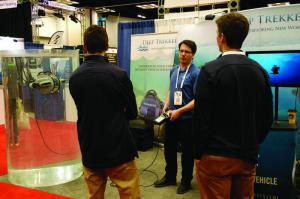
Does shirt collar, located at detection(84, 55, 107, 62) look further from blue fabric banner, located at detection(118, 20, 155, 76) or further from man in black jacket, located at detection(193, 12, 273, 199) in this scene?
blue fabric banner, located at detection(118, 20, 155, 76)

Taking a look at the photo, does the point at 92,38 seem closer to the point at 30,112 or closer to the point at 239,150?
the point at 239,150

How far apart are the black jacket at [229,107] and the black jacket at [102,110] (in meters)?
0.50

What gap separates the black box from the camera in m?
4.78

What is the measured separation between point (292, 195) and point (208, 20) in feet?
8.31

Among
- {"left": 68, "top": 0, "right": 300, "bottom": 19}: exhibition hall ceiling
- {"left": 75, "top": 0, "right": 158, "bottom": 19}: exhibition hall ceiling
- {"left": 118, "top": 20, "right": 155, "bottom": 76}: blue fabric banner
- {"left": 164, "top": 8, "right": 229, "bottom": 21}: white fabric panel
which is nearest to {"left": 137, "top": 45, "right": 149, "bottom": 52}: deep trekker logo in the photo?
{"left": 118, "top": 20, "right": 155, "bottom": 76}: blue fabric banner

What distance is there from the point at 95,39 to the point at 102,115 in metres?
0.44

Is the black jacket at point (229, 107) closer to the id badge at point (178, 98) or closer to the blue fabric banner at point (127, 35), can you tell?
the id badge at point (178, 98)

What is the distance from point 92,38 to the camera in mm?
1873

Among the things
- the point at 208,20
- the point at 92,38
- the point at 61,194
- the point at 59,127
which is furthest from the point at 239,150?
the point at 208,20

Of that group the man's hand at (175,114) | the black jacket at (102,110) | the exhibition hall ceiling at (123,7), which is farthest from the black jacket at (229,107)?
the exhibition hall ceiling at (123,7)

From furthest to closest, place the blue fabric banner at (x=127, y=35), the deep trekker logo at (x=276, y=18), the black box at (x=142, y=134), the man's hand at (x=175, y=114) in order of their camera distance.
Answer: the blue fabric banner at (x=127, y=35) < the black box at (x=142, y=134) < the deep trekker logo at (x=276, y=18) < the man's hand at (x=175, y=114)

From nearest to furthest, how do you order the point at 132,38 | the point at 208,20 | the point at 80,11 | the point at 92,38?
the point at 92,38, the point at 208,20, the point at 132,38, the point at 80,11

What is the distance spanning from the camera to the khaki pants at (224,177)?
162cm

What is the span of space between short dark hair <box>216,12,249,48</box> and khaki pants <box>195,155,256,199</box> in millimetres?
583
